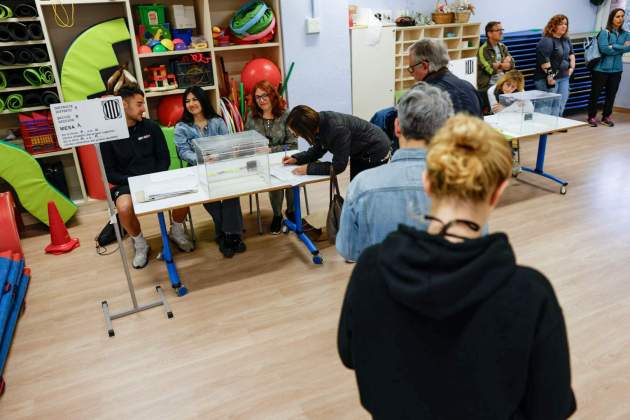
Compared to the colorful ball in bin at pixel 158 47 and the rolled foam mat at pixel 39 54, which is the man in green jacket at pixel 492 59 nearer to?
the colorful ball in bin at pixel 158 47

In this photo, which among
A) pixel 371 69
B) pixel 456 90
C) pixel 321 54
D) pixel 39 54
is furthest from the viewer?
pixel 371 69

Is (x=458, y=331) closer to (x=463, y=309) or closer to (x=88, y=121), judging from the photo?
(x=463, y=309)

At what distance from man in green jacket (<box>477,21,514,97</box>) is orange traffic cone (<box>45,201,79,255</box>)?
4645 mm

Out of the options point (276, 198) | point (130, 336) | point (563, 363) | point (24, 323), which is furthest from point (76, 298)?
point (563, 363)

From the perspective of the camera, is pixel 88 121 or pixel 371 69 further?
pixel 371 69

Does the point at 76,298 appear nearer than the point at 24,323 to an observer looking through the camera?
No

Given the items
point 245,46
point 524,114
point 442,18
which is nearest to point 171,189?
point 245,46

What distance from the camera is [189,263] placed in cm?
375

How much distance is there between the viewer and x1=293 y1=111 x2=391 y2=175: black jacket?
→ 3.39 meters

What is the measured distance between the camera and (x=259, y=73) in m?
4.97

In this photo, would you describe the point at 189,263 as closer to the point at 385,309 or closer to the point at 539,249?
the point at 539,249

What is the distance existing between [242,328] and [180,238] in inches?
49.9

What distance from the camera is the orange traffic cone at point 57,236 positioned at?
401 centimetres

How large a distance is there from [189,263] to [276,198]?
0.94m
